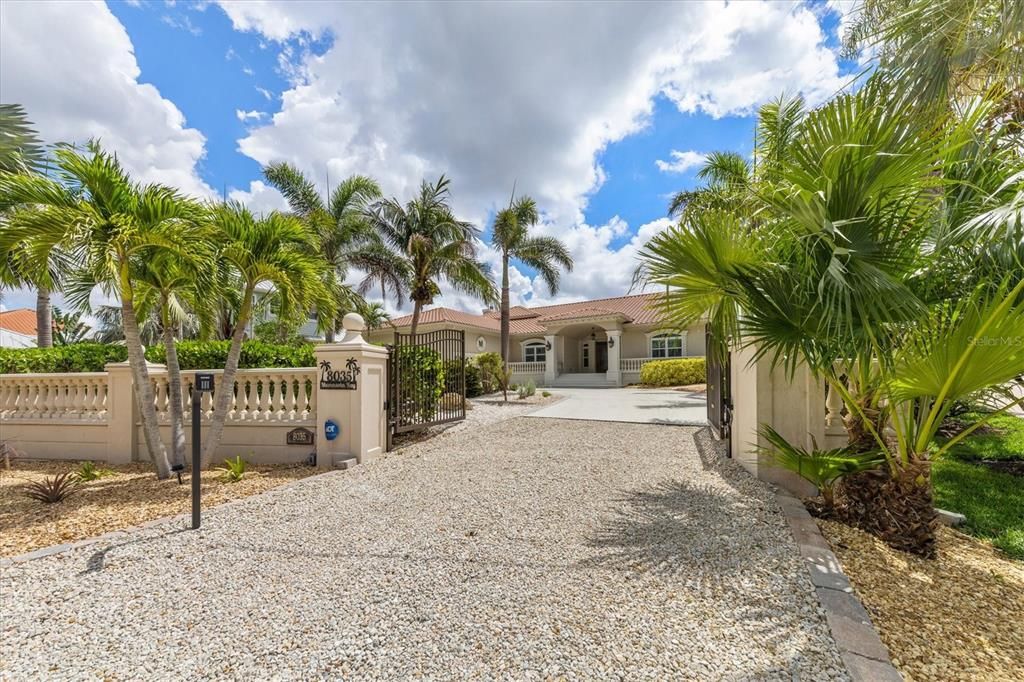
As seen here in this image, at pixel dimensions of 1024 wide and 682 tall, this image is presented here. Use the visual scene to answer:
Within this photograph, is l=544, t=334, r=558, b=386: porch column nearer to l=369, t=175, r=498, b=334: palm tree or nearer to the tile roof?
l=369, t=175, r=498, b=334: palm tree

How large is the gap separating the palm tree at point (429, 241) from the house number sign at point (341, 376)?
26.1ft

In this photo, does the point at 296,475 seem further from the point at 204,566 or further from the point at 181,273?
the point at 181,273

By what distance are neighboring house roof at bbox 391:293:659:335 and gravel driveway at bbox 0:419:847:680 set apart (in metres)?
19.2

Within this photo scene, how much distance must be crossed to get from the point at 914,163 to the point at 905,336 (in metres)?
1.43

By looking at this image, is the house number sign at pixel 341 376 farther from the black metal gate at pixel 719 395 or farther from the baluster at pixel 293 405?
the black metal gate at pixel 719 395

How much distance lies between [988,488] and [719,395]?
3.58 metres

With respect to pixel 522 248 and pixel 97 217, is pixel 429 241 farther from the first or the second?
pixel 97 217

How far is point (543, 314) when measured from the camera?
98.5 ft

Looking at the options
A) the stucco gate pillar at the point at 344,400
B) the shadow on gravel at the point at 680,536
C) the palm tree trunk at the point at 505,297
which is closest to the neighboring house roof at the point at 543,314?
the palm tree trunk at the point at 505,297

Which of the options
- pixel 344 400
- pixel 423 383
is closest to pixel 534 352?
pixel 423 383

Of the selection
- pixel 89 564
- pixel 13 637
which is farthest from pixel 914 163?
pixel 89 564

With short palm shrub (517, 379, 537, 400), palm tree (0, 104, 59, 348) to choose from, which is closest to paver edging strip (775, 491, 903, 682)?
palm tree (0, 104, 59, 348)

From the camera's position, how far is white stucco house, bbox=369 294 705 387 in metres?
23.0

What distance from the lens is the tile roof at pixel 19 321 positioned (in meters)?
32.6
